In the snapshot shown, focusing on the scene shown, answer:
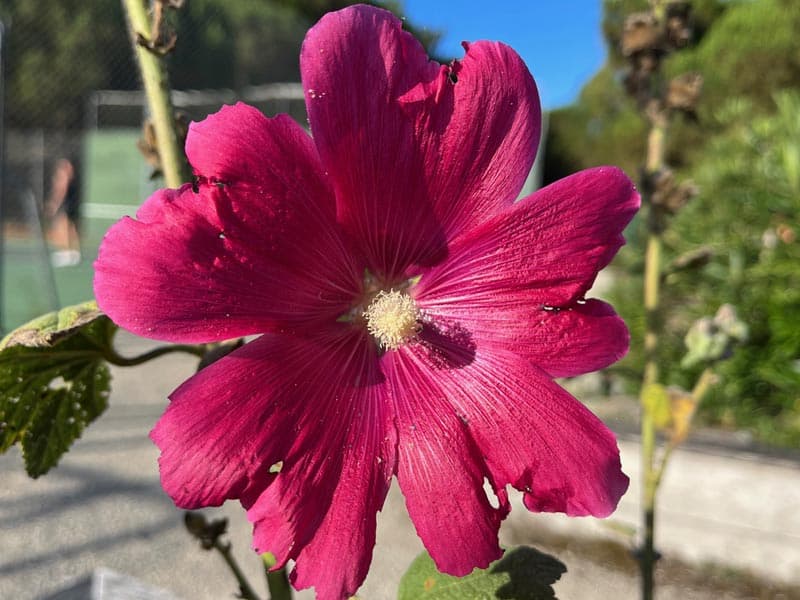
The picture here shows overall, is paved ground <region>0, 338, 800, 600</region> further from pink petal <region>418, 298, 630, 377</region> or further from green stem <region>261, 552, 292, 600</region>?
pink petal <region>418, 298, 630, 377</region>

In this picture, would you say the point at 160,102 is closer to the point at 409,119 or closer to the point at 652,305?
the point at 409,119

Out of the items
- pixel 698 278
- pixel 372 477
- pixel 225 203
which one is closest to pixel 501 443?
pixel 372 477

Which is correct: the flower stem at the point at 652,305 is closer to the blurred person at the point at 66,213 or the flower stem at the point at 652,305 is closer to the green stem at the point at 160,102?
the green stem at the point at 160,102

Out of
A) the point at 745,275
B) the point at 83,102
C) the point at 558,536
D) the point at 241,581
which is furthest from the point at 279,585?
the point at 83,102

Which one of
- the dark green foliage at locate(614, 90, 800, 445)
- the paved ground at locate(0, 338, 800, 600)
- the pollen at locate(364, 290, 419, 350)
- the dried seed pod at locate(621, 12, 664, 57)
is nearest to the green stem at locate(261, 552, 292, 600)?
the pollen at locate(364, 290, 419, 350)

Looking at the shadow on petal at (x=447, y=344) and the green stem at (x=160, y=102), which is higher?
the green stem at (x=160, y=102)

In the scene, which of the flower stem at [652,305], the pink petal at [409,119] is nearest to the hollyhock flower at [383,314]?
the pink petal at [409,119]
